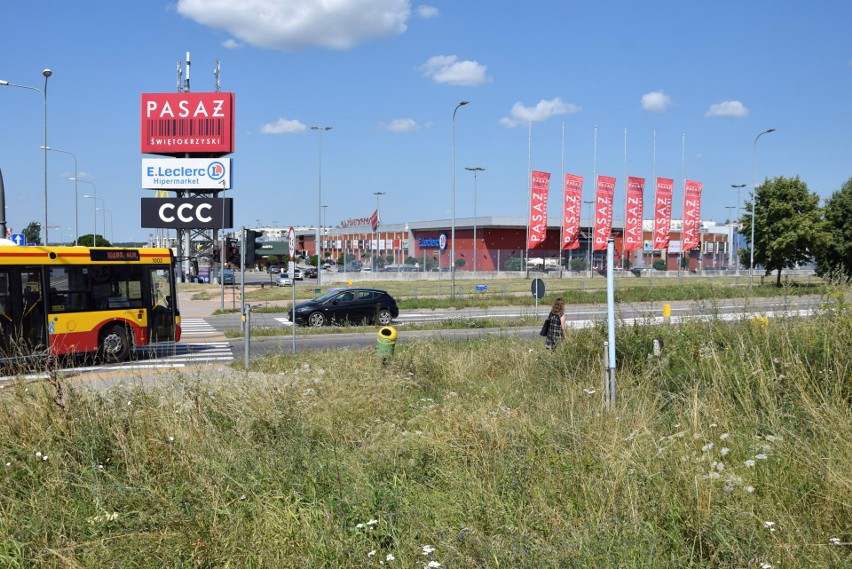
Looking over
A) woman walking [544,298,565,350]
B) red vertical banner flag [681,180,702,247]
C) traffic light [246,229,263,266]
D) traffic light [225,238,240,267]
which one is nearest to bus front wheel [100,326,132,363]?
traffic light [246,229,263,266]

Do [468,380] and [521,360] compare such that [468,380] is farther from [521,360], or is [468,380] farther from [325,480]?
[325,480]

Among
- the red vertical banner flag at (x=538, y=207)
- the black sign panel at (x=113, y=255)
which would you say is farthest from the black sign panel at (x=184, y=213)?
the black sign panel at (x=113, y=255)

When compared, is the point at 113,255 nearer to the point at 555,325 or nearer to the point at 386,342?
the point at 386,342

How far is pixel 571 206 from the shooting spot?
153ft

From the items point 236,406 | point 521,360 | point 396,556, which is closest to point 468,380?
point 521,360

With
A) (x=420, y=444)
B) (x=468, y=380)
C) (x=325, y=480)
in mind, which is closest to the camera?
(x=325, y=480)

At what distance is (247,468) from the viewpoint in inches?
236

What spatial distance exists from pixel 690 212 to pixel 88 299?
42294 millimetres

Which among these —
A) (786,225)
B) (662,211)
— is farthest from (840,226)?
(662,211)

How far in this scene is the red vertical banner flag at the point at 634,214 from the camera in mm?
48125

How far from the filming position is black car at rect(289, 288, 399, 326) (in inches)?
1038

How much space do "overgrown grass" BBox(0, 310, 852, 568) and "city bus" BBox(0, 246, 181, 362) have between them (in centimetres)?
886

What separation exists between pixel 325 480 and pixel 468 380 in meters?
4.96

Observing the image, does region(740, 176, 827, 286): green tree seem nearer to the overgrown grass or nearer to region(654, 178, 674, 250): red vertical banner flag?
region(654, 178, 674, 250): red vertical banner flag
